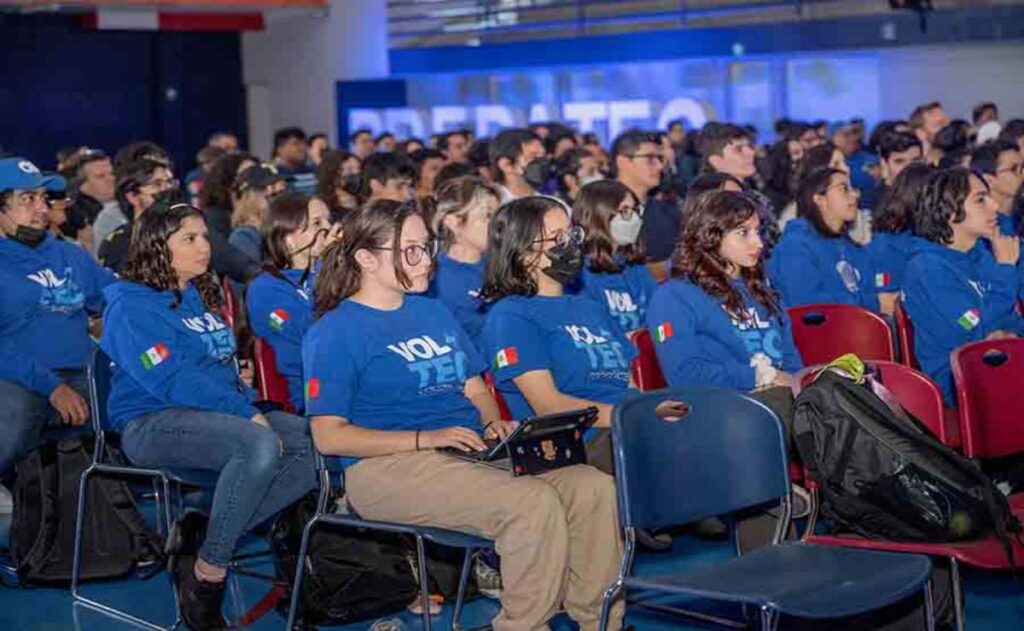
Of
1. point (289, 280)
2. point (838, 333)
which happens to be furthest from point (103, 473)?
point (838, 333)

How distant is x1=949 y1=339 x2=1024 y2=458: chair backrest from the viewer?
472 centimetres

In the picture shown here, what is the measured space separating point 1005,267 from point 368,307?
2.69 meters

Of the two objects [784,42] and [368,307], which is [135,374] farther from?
[784,42]

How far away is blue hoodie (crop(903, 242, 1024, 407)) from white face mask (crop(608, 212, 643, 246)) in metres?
1.00

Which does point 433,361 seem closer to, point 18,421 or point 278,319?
point 278,319

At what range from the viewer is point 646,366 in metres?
5.50

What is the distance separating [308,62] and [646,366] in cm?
1569

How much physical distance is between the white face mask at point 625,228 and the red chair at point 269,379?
52.6 inches

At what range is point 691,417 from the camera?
4.11m

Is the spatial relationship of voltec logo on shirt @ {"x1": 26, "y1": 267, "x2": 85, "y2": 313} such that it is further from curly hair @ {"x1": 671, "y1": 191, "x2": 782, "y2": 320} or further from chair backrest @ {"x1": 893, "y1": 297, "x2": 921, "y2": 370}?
chair backrest @ {"x1": 893, "y1": 297, "x2": 921, "y2": 370}

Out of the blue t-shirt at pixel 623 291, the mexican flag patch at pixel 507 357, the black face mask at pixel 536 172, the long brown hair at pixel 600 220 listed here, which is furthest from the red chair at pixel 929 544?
the black face mask at pixel 536 172

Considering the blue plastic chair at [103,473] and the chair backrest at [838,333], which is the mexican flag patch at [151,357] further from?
the chair backrest at [838,333]

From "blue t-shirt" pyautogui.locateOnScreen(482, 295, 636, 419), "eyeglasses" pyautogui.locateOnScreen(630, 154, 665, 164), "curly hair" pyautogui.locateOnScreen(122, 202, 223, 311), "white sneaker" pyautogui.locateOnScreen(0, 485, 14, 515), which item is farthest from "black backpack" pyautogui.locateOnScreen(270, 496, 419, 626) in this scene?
"eyeglasses" pyautogui.locateOnScreen(630, 154, 665, 164)

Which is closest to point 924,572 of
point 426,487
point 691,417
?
point 691,417
